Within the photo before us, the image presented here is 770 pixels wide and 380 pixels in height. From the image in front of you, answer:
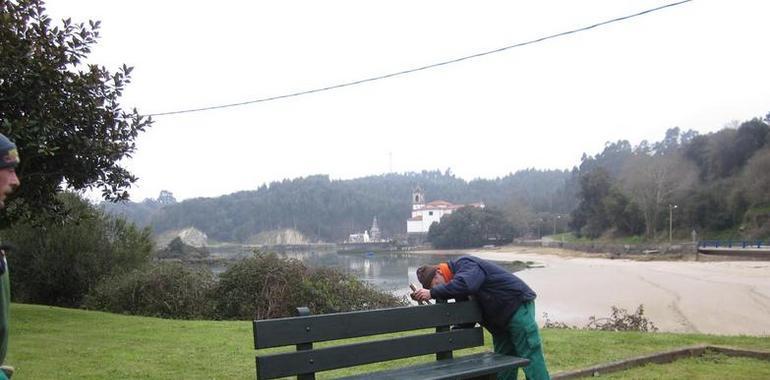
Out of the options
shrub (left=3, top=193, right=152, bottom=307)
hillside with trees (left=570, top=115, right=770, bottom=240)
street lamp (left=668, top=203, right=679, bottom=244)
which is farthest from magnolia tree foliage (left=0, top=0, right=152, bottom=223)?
street lamp (left=668, top=203, right=679, bottom=244)

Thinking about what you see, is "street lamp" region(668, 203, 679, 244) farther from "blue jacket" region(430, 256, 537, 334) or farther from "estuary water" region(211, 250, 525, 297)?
"blue jacket" region(430, 256, 537, 334)

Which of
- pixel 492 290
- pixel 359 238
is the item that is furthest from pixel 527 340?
pixel 359 238

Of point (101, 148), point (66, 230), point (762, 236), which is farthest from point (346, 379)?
point (762, 236)

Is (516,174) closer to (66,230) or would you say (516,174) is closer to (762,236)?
(762,236)

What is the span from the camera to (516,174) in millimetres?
182875

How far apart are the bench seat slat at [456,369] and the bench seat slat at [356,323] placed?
24cm

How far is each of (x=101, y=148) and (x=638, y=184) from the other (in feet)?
229

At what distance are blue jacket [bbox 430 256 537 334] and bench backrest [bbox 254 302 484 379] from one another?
0.08 meters

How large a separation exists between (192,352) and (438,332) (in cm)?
454

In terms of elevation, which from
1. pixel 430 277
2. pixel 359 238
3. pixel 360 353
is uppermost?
pixel 430 277

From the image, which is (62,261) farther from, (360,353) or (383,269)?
(383,269)

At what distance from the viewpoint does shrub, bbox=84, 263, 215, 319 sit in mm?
15914

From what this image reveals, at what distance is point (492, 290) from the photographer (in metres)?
4.24

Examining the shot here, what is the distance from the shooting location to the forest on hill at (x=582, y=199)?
199 ft
